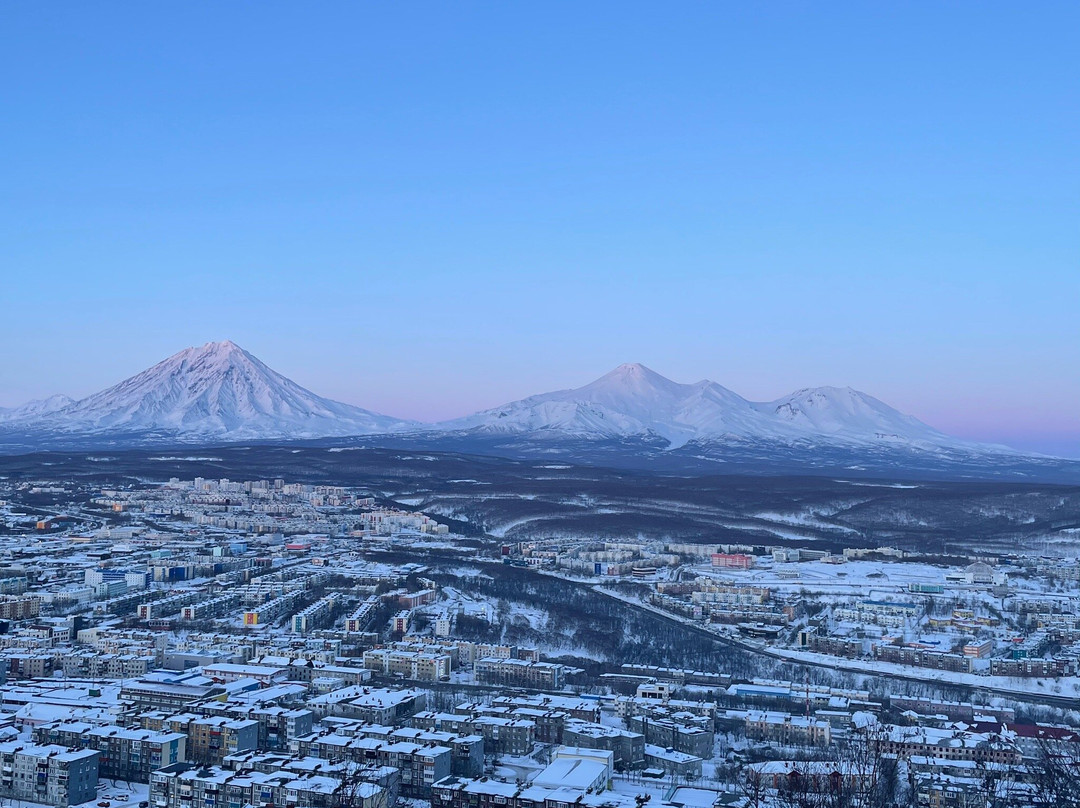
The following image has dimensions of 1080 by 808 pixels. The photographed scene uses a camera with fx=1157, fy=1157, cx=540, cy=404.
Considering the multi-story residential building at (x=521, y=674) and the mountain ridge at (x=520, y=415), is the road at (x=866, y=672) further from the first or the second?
the mountain ridge at (x=520, y=415)

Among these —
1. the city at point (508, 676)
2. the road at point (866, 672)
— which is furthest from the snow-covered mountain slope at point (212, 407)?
the road at point (866, 672)

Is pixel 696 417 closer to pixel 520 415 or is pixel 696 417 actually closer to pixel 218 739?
pixel 520 415

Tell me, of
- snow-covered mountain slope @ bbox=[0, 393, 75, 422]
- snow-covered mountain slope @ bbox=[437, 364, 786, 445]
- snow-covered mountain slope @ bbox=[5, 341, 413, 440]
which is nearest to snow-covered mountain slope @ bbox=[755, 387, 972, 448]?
snow-covered mountain slope @ bbox=[437, 364, 786, 445]

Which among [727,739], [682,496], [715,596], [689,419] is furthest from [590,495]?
[689,419]

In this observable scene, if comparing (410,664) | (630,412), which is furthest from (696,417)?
(410,664)

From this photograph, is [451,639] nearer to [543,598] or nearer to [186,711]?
[543,598]

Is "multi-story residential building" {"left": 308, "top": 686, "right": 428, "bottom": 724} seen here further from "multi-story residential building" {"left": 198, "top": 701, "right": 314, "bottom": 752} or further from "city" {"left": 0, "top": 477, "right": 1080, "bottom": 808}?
"multi-story residential building" {"left": 198, "top": 701, "right": 314, "bottom": 752}
